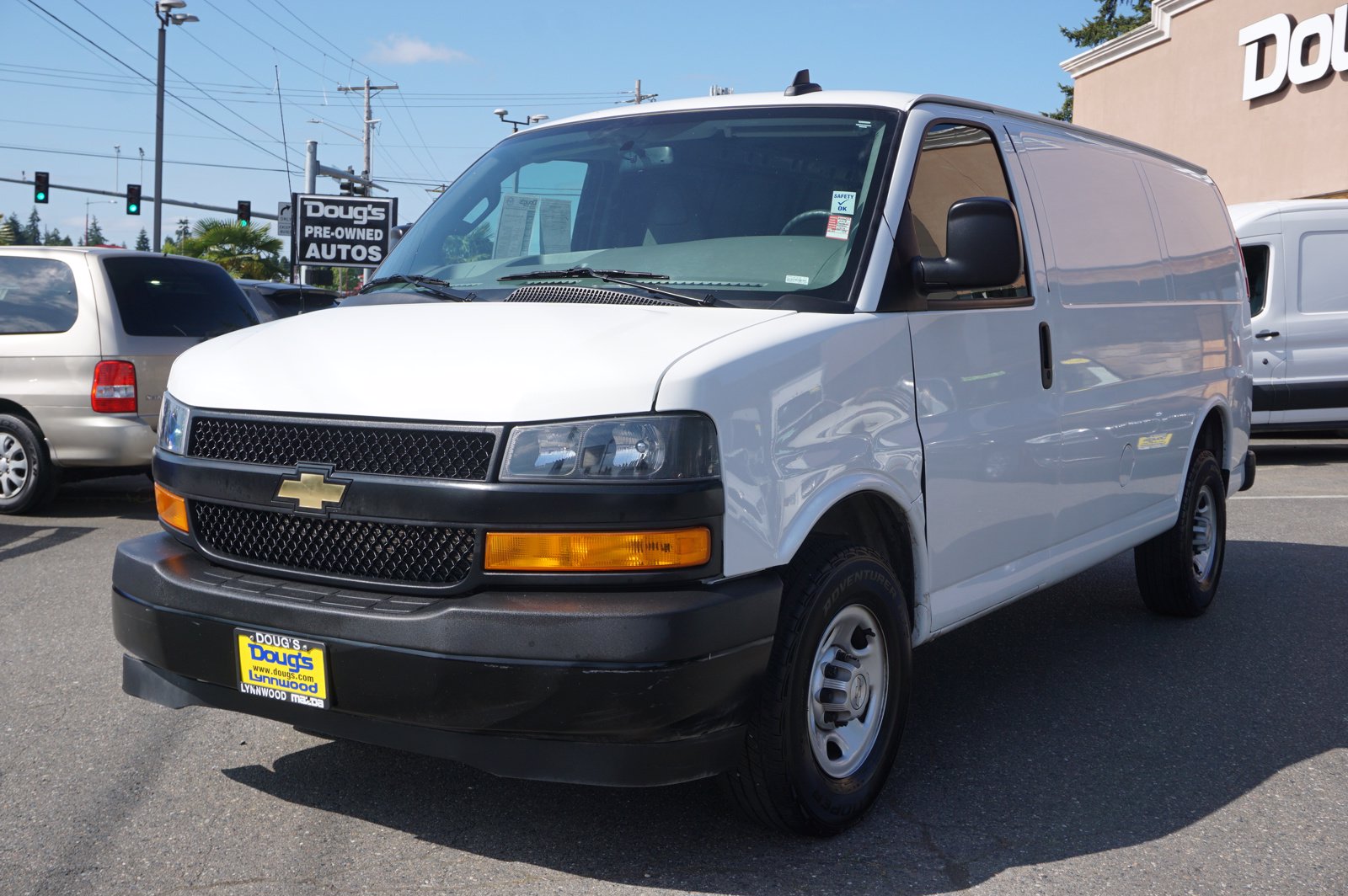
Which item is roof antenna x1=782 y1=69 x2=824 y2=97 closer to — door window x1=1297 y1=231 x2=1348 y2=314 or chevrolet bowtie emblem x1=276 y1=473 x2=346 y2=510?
chevrolet bowtie emblem x1=276 y1=473 x2=346 y2=510

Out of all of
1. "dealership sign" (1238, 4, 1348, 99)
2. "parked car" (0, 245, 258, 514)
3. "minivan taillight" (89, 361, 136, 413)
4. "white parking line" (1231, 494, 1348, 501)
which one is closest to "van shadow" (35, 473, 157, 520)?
"parked car" (0, 245, 258, 514)

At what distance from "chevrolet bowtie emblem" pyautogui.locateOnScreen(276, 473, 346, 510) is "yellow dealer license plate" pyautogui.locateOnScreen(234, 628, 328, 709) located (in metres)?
0.34

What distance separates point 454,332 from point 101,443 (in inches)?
245

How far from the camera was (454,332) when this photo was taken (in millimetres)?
3553

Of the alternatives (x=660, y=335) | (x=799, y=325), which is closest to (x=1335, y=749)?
(x=799, y=325)


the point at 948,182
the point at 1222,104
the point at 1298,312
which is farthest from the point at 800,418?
the point at 1222,104

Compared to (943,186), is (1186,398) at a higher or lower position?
lower

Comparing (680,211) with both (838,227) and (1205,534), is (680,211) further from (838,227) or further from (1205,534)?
(1205,534)

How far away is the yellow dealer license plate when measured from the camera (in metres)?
3.27

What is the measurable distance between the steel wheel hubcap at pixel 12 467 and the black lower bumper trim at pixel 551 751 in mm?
6704

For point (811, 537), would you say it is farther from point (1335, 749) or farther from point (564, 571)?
point (1335, 749)

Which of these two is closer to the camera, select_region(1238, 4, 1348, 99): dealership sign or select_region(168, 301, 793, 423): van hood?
select_region(168, 301, 793, 423): van hood

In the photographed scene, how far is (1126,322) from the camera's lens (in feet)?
17.5

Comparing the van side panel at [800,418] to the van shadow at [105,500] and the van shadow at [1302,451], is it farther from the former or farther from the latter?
the van shadow at [1302,451]
